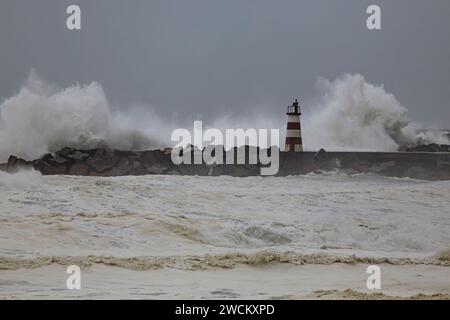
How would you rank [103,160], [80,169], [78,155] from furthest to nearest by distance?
1. [103,160]
2. [78,155]
3. [80,169]

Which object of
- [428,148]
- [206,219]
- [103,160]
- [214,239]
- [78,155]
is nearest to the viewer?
[214,239]

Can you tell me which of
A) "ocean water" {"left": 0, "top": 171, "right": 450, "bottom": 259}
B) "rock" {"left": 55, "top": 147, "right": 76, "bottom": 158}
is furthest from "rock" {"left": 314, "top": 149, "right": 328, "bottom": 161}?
"rock" {"left": 55, "top": 147, "right": 76, "bottom": 158}

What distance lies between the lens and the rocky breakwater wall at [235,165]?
550 inches

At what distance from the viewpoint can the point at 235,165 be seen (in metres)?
14.1

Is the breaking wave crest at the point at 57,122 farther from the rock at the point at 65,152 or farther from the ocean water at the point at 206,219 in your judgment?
the ocean water at the point at 206,219

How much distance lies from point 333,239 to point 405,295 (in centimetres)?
256

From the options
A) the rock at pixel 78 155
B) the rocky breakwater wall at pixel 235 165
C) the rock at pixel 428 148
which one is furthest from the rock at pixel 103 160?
the rock at pixel 428 148

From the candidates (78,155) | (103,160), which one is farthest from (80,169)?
(103,160)

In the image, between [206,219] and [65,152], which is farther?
[65,152]

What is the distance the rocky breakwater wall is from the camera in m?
14.0

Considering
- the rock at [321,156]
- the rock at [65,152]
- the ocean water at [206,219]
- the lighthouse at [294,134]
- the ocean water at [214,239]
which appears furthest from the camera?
the lighthouse at [294,134]

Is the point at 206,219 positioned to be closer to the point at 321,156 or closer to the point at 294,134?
the point at 321,156

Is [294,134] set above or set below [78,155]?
above

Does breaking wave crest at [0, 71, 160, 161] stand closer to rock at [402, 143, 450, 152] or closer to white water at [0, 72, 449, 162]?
white water at [0, 72, 449, 162]
